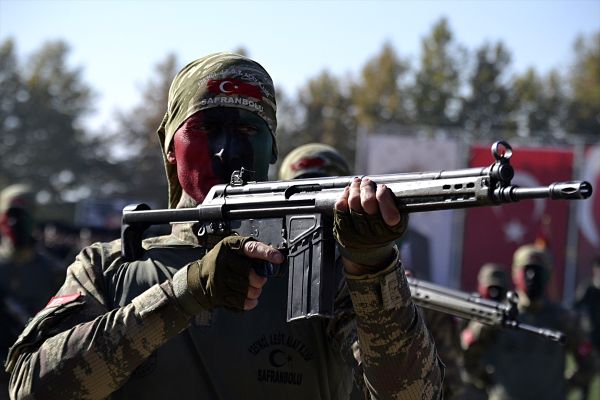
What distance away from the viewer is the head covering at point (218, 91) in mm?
3330

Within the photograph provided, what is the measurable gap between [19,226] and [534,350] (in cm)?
515

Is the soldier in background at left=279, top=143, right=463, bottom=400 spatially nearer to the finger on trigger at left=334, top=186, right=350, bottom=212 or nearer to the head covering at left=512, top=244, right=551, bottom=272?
the head covering at left=512, top=244, right=551, bottom=272

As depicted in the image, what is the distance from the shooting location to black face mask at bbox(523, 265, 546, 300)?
8.86 meters

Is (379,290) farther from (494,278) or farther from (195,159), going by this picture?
(494,278)

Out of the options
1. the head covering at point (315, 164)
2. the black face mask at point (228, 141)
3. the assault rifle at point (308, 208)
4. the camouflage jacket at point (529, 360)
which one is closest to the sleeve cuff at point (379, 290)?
the assault rifle at point (308, 208)

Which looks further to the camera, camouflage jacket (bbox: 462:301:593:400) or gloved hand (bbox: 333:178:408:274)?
camouflage jacket (bbox: 462:301:593:400)

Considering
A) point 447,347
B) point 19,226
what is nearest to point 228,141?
point 447,347

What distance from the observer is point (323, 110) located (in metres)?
55.1

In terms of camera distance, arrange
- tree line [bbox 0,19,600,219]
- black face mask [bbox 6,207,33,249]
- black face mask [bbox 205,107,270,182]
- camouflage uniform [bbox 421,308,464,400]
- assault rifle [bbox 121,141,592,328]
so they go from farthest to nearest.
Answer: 1. tree line [bbox 0,19,600,219]
2. black face mask [bbox 6,207,33,249]
3. camouflage uniform [bbox 421,308,464,400]
4. black face mask [bbox 205,107,270,182]
5. assault rifle [bbox 121,141,592,328]

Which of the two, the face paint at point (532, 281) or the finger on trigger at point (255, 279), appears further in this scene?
the face paint at point (532, 281)

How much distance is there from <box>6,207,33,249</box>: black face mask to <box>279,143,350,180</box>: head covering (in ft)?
13.4

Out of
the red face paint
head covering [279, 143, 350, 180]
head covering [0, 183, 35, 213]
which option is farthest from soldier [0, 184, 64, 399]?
the red face paint

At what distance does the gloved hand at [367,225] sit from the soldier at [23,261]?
6.23 meters

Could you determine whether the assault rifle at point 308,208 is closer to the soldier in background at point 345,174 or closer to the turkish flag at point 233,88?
the turkish flag at point 233,88
